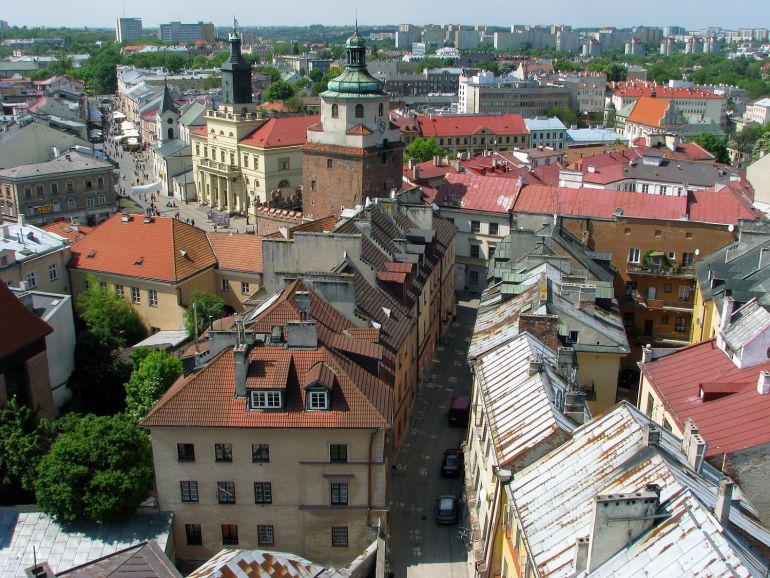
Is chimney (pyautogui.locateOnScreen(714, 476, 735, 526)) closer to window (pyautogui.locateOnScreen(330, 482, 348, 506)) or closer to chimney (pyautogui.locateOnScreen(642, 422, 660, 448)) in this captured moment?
chimney (pyautogui.locateOnScreen(642, 422, 660, 448))

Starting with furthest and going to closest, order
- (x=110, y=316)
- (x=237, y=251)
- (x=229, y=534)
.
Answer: (x=237, y=251) → (x=110, y=316) → (x=229, y=534)

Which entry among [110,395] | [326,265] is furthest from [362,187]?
[110,395]

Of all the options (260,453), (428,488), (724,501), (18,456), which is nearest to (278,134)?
(428,488)

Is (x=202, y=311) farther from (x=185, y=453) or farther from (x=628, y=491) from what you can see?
(x=628, y=491)

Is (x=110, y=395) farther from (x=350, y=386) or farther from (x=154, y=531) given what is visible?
(x=350, y=386)

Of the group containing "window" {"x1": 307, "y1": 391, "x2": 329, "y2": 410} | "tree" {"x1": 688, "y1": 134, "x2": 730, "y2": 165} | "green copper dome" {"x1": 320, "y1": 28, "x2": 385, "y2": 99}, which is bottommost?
"tree" {"x1": 688, "y1": 134, "x2": 730, "y2": 165}

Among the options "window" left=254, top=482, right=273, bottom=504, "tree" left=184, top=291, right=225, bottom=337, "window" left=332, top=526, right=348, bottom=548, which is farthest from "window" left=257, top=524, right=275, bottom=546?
"tree" left=184, top=291, right=225, bottom=337
